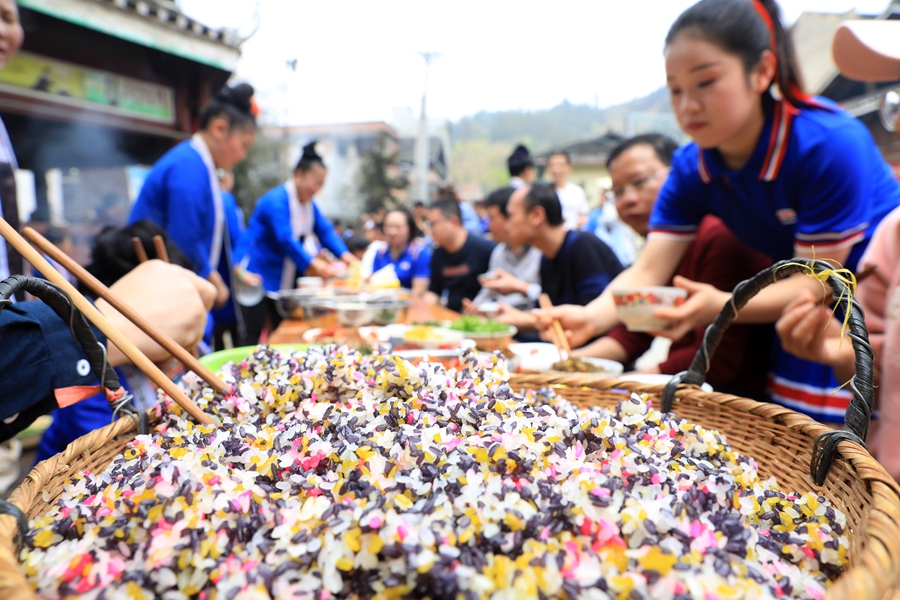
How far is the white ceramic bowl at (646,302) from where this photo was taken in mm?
1718

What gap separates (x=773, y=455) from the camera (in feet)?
3.36

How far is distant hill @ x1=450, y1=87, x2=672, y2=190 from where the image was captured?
138 ft

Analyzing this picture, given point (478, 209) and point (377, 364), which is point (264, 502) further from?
point (478, 209)

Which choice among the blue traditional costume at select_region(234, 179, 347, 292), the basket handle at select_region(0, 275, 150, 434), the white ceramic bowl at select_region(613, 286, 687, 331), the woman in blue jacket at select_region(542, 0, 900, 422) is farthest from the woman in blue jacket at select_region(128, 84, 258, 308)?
the woman in blue jacket at select_region(542, 0, 900, 422)

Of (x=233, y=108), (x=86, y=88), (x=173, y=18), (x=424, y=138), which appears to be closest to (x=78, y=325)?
(x=233, y=108)

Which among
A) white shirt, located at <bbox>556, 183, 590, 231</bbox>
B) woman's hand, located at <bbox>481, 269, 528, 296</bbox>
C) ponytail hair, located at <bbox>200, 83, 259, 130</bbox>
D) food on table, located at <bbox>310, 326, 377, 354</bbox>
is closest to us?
food on table, located at <bbox>310, 326, 377, 354</bbox>

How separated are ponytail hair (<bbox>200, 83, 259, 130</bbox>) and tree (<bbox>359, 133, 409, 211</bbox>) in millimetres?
26463

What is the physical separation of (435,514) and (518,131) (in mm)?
59682

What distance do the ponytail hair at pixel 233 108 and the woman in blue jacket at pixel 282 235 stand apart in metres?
1.45

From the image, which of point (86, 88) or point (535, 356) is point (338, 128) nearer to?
point (86, 88)

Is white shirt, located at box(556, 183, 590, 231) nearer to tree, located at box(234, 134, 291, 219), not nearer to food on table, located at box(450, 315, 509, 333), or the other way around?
food on table, located at box(450, 315, 509, 333)

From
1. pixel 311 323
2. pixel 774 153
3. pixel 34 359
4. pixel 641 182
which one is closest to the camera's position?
pixel 34 359

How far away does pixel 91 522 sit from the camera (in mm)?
705

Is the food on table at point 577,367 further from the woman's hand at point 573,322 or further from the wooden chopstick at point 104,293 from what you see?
the wooden chopstick at point 104,293
